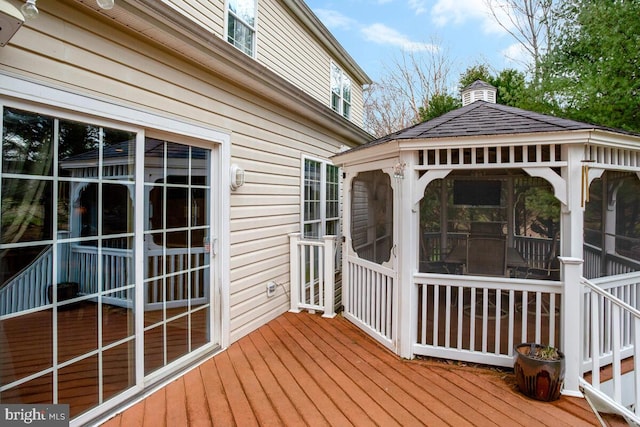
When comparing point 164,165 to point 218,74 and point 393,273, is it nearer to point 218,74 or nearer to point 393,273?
point 218,74

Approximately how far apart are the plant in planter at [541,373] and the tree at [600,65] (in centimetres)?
473

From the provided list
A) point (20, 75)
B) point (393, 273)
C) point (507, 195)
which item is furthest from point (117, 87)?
point (507, 195)

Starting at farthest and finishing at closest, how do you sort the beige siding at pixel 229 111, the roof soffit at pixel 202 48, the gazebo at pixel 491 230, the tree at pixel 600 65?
the tree at pixel 600 65 < the gazebo at pixel 491 230 < the roof soffit at pixel 202 48 < the beige siding at pixel 229 111

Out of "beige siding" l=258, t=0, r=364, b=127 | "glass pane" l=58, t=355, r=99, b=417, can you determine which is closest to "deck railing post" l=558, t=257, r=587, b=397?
"glass pane" l=58, t=355, r=99, b=417

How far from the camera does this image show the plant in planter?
109 inches

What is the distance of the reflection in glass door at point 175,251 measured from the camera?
9.72 ft

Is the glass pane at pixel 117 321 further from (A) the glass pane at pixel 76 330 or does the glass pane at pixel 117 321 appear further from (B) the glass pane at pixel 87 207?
(B) the glass pane at pixel 87 207

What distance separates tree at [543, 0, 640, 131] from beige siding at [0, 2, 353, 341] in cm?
438

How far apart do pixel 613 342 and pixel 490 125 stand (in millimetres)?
2099

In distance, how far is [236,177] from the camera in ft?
12.5

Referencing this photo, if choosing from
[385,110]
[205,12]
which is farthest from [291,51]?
[385,110]

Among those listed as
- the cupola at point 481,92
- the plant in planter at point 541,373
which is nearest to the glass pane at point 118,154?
the plant in planter at point 541,373

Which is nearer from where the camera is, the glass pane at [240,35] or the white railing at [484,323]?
the white railing at [484,323]

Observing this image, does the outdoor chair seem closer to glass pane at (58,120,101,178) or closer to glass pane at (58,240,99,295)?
glass pane at (58,240,99,295)
